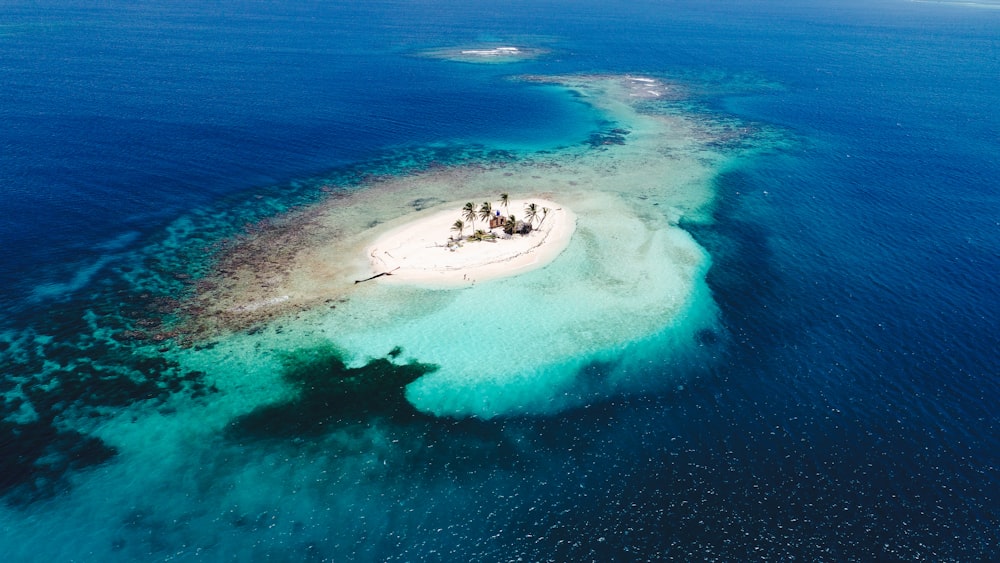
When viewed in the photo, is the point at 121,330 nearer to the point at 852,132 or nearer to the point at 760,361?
the point at 760,361

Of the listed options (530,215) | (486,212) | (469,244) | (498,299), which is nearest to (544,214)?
(530,215)

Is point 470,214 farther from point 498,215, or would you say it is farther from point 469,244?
point 498,215

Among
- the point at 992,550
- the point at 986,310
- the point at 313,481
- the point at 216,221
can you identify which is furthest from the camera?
the point at 216,221

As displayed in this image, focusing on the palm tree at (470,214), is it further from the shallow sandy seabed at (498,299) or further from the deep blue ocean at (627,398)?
the deep blue ocean at (627,398)

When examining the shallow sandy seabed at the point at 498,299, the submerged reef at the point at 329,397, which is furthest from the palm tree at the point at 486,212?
the submerged reef at the point at 329,397

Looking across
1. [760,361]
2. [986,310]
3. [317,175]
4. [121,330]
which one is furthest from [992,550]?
[317,175]
